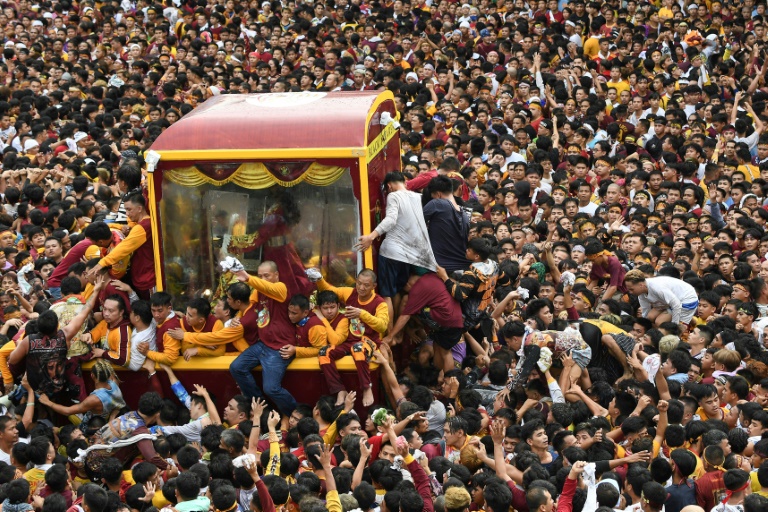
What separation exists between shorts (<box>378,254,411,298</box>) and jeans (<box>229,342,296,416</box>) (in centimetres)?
110

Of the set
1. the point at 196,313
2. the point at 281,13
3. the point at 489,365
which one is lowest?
the point at 489,365

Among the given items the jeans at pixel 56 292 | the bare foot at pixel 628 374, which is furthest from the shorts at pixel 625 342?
the jeans at pixel 56 292

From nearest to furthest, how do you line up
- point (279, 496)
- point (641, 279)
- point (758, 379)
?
point (279, 496)
point (758, 379)
point (641, 279)

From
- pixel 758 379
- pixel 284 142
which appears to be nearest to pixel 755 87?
pixel 758 379

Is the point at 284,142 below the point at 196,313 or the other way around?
the other way around

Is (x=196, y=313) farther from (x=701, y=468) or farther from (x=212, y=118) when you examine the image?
(x=701, y=468)

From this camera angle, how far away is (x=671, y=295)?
10633 mm

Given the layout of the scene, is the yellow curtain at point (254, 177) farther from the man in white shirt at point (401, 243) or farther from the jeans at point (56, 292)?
the jeans at point (56, 292)

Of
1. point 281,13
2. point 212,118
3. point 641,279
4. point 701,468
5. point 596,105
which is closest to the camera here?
point 701,468

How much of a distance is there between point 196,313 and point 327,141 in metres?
1.85

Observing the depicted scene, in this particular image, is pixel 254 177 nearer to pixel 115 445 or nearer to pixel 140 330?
pixel 140 330

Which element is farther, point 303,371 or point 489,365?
point 489,365

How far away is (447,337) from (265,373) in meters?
1.69

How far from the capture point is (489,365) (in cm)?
1035
